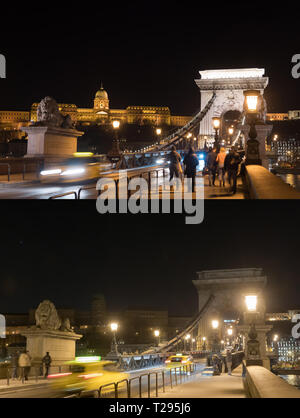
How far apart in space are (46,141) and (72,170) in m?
2.41

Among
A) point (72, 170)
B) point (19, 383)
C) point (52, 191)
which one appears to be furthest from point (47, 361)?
point (72, 170)

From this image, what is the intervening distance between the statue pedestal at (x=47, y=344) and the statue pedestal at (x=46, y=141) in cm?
872

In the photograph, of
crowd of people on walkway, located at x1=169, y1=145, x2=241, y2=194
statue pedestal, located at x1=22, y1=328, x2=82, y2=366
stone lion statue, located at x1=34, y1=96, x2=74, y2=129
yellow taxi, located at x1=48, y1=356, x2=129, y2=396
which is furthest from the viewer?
stone lion statue, located at x1=34, y1=96, x2=74, y2=129

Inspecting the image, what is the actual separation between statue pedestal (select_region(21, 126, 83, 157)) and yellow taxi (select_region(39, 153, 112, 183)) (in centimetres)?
51

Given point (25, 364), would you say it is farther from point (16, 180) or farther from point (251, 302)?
point (251, 302)

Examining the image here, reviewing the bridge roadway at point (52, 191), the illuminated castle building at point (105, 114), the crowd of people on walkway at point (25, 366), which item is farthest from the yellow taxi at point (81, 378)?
the illuminated castle building at point (105, 114)

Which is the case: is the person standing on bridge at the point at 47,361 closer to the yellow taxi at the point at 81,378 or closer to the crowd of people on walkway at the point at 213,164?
the yellow taxi at the point at 81,378

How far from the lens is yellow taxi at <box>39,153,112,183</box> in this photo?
17.7 m

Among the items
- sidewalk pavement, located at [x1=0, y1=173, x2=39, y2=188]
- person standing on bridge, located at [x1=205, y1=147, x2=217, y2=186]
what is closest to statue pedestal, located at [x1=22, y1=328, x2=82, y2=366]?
sidewalk pavement, located at [x1=0, y1=173, x2=39, y2=188]

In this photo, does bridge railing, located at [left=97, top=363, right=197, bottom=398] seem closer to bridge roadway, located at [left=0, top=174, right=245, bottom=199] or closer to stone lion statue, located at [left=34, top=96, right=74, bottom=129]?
bridge roadway, located at [left=0, top=174, right=245, bottom=199]

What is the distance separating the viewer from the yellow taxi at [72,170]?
17.7 metres
